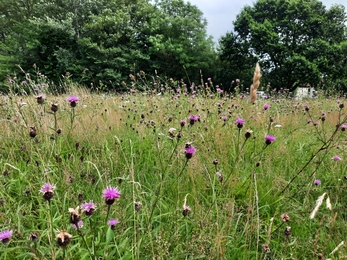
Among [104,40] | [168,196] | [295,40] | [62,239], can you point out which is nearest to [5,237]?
[62,239]

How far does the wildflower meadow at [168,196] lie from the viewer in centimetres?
96

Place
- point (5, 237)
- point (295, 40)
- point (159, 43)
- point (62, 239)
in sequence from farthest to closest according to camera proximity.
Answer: point (159, 43) < point (295, 40) < point (5, 237) < point (62, 239)

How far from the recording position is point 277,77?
18.8 meters

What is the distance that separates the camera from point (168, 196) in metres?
1.57

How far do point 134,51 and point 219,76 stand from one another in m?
7.82

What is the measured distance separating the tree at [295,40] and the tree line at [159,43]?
0.24 ft

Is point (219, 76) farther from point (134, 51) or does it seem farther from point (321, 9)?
point (321, 9)

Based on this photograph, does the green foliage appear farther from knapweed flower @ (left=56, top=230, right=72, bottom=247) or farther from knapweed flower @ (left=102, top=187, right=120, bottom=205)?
knapweed flower @ (left=56, top=230, right=72, bottom=247)

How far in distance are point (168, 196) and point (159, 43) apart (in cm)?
2048

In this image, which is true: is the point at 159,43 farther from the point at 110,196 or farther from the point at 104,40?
the point at 110,196

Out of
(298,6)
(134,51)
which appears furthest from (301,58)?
(134,51)

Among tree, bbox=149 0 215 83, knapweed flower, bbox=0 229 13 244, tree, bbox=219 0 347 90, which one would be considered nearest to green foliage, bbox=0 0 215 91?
tree, bbox=149 0 215 83

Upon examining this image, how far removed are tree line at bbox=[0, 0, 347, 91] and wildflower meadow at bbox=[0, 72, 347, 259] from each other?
16.5 meters

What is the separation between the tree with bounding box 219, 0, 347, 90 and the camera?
683 inches
